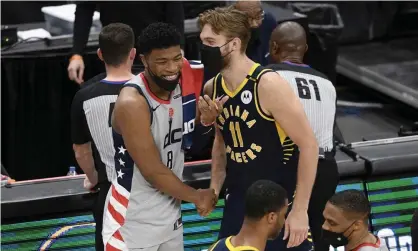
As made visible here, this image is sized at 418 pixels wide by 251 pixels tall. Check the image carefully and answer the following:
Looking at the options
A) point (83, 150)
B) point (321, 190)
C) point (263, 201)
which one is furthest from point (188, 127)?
point (321, 190)

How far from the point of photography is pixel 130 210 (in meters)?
3.34

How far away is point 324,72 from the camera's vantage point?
6.81 meters

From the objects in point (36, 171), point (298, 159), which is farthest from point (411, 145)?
point (36, 171)

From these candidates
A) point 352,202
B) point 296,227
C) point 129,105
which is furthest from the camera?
point 352,202

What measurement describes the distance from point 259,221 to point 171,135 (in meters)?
0.56

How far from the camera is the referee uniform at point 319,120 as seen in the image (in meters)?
3.87

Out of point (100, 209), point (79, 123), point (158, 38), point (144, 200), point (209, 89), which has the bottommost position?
point (100, 209)

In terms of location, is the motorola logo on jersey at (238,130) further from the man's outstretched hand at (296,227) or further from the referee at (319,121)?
the referee at (319,121)

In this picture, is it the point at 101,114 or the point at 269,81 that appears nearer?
the point at 269,81

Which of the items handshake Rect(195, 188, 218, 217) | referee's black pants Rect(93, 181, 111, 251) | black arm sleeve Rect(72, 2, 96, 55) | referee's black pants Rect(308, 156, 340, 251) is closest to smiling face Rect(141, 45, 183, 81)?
handshake Rect(195, 188, 218, 217)

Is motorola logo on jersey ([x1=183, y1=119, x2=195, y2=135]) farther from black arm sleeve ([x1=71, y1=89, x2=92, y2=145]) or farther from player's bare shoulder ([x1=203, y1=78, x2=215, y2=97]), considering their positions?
black arm sleeve ([x1=71, y1=89, x2=92, y2=145])

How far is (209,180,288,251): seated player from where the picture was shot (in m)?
2.97

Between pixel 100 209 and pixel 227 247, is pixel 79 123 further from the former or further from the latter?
pixel 227 247

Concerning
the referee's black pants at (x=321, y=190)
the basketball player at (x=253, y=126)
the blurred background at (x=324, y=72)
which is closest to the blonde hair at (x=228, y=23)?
the basketball player at (x=253, y=126)
